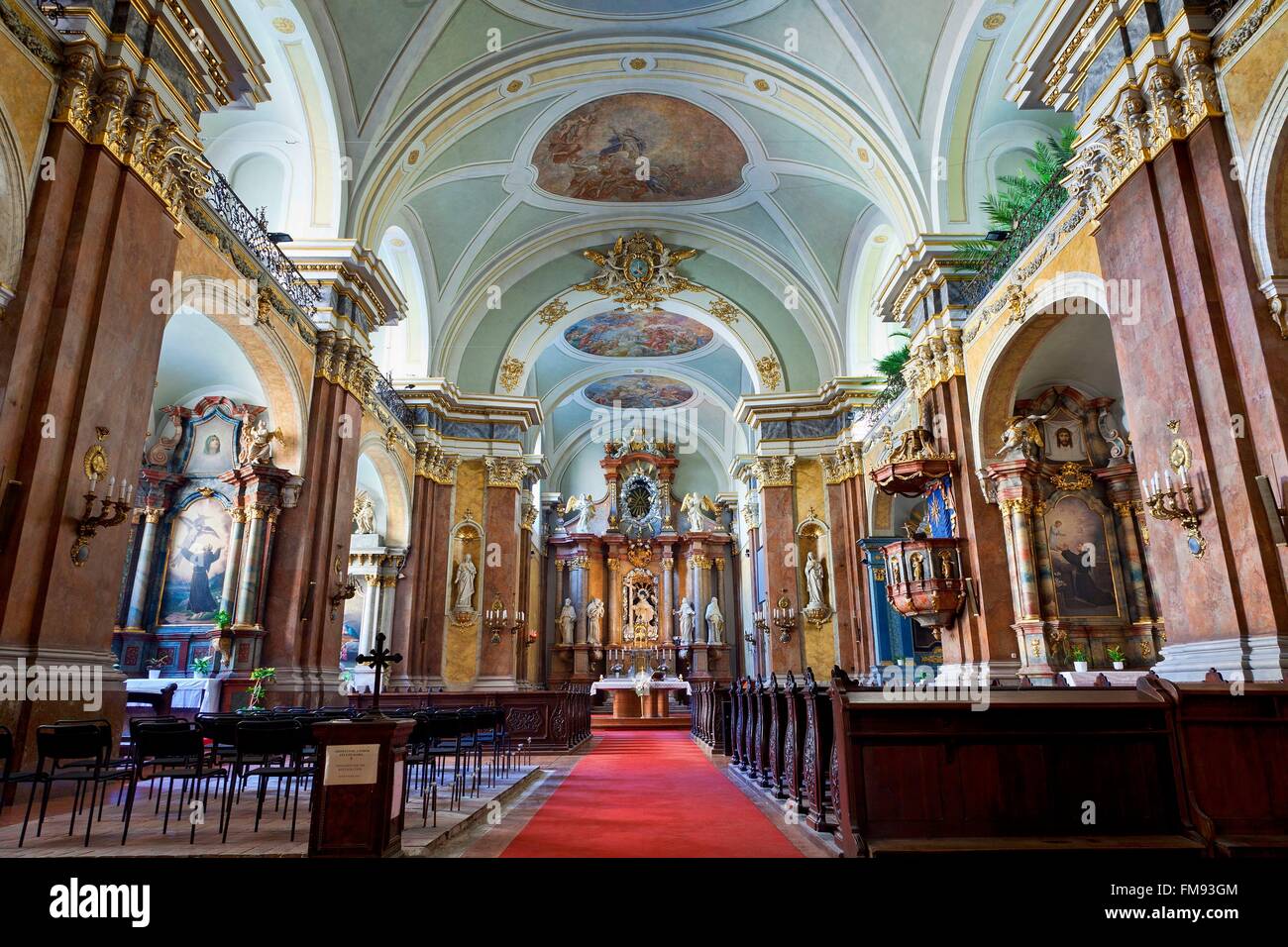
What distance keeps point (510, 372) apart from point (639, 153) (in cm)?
575

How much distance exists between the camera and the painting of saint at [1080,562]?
10359mm

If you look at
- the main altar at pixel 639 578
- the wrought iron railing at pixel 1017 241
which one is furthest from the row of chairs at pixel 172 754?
the main altar at pixel 639 578

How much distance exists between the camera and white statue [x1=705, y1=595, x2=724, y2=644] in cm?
2564

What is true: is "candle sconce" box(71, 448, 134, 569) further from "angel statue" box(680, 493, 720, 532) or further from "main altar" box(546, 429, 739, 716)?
"angel statue" box(680, 493, 720, 532)

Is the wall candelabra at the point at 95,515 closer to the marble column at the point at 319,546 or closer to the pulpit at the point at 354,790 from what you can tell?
the pulpit at the point at 354,790

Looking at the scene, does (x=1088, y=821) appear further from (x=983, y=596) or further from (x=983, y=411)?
(x=983, y=411)

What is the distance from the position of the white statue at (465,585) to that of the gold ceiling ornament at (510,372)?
4182mm

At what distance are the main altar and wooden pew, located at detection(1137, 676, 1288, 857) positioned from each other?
820 inches

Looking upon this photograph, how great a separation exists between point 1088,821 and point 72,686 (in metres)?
6.74

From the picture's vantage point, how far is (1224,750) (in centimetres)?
430

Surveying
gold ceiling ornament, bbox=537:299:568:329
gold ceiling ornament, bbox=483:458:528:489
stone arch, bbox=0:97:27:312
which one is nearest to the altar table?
gold ceiling ornament, bbox=483:458:528:489

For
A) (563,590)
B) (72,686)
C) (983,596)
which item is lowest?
(72,686)

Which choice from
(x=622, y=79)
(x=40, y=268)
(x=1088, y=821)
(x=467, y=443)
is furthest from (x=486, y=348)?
(x=1088, y=821)
